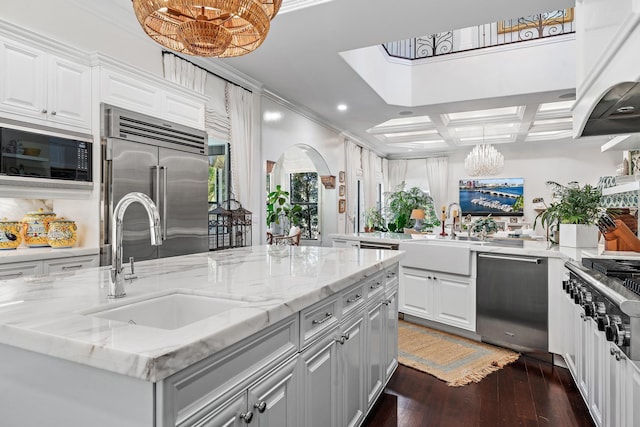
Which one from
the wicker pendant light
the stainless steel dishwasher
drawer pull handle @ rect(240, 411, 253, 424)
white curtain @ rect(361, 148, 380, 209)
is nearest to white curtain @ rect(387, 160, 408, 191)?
white curtain @ rect(361, 148, 380, 209)

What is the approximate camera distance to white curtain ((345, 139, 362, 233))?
7.99 m

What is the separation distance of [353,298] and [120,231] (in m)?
1.12

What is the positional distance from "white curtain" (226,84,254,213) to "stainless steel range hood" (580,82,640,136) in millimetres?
3471

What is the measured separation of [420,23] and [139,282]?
122 inches

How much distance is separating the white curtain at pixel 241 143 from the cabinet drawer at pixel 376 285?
264 centimetres

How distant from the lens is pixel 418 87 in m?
5.61

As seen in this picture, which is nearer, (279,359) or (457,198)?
(279,359)

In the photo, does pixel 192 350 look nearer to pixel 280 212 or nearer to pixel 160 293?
pixel 160 293

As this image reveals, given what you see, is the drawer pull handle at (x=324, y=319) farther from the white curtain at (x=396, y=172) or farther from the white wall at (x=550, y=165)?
the white curtain at (x=396, y=172)

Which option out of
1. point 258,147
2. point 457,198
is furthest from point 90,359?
point 457,198

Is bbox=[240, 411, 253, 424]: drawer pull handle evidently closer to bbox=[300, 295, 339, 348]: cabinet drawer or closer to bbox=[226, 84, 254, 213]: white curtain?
bbox=[300, 295, 339, 348]: cabinet drawer

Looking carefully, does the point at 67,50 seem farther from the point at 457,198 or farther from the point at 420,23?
the point at 457,198

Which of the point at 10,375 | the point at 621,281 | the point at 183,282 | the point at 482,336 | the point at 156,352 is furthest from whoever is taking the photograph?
the point at 482,336

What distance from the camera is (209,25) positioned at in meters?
1.84
